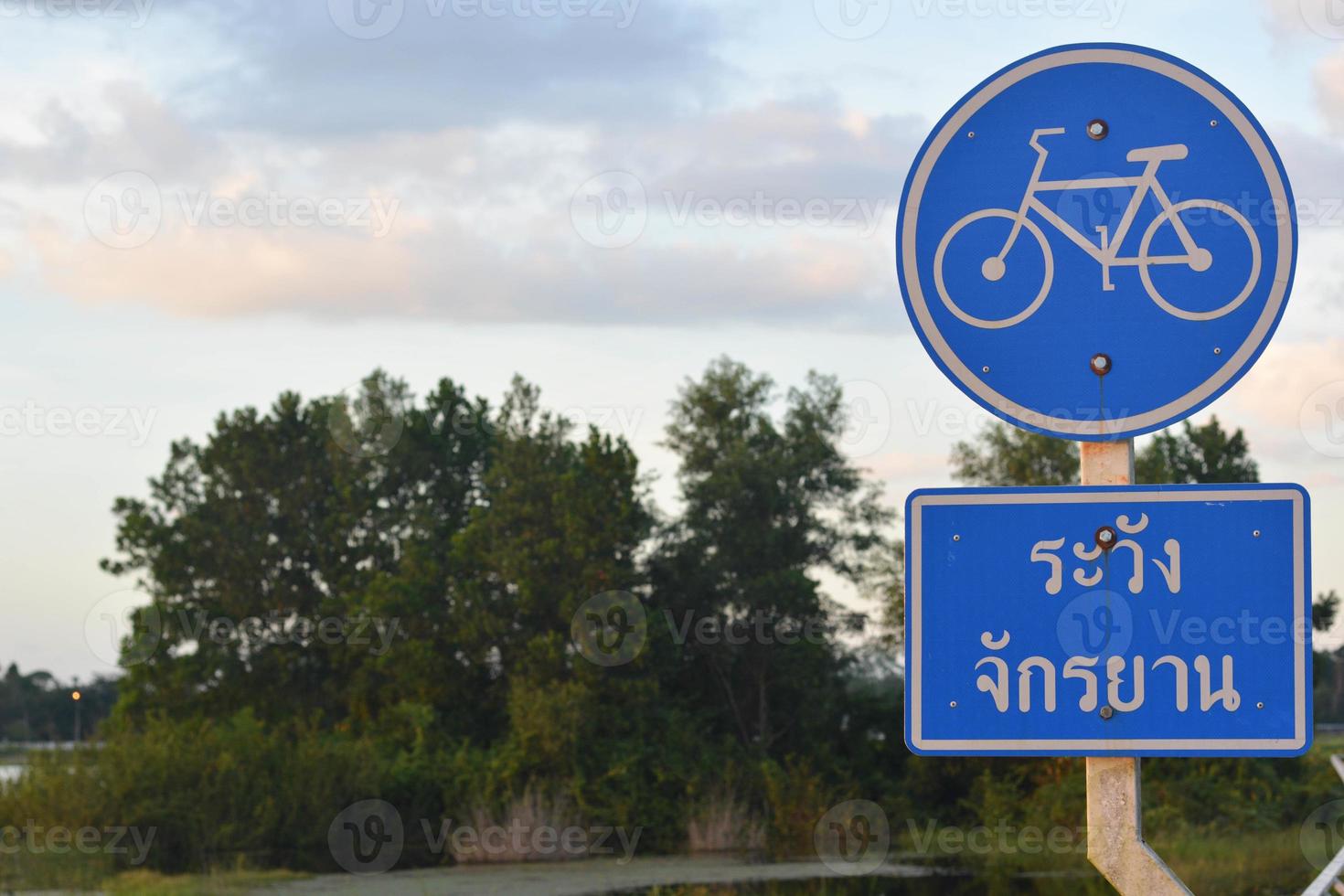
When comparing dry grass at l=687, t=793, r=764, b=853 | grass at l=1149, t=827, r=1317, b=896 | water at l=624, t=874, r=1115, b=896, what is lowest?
dry grass at l=687, t=793, r=764, b=853

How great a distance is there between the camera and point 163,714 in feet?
80.0

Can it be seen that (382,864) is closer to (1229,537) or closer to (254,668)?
(254,668)

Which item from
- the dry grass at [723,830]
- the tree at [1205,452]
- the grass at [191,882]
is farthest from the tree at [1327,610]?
the grass at [191,882]

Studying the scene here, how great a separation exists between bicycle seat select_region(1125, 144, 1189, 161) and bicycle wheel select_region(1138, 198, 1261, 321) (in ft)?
0.23

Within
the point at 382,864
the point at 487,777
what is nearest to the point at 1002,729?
the point at 382,864

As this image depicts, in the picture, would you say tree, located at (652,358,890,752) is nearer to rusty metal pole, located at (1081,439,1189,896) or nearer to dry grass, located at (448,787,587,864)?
dry grass, located at (448,787,587,864)

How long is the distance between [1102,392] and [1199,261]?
208mm

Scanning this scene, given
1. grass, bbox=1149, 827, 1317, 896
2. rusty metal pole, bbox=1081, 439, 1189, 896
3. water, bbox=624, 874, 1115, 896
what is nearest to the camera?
rusty metal pole, bbox=1081, 439, 1189, 896

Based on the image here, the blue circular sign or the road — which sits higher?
the blue circular sign

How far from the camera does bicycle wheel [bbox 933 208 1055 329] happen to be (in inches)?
76.4

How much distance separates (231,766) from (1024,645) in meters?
21.8

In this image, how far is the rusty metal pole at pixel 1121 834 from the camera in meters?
1.82

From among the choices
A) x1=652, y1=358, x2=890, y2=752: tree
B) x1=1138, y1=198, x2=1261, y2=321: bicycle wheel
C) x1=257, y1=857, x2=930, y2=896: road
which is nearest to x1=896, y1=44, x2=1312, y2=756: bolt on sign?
x1=1138, y1=198, x2=1261, y2=321: bicycle wheel

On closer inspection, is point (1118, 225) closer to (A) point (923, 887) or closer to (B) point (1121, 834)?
(B) point (1121, 834)
